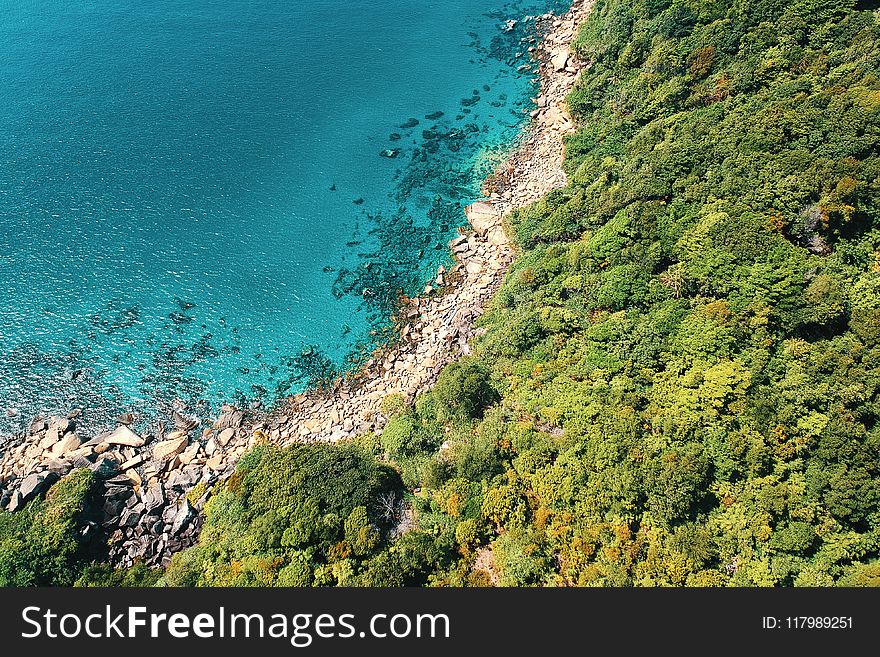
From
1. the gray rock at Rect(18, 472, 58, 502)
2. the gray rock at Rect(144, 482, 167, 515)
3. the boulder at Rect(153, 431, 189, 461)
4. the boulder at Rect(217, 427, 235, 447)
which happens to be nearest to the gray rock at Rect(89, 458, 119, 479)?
the gray rock at Rect(18, 472, 58, 502)

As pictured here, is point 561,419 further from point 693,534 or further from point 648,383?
point 693,534

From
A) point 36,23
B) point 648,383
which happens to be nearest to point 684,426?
point 648,383

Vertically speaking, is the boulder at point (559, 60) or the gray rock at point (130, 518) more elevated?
the boulder at point (559, 60)

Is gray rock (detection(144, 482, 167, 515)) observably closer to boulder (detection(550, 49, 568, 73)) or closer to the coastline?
the coastline

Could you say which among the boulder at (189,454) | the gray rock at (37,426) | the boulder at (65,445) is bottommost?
the boulder at (189,454)

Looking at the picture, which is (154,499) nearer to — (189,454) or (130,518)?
(130,518)

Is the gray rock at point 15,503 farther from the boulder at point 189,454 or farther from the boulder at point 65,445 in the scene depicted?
the boulder at point 189,454

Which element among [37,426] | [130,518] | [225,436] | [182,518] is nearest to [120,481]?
[130,518]

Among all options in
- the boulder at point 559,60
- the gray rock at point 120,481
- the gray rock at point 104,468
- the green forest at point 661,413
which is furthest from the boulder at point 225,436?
the boulder at point 559,60
